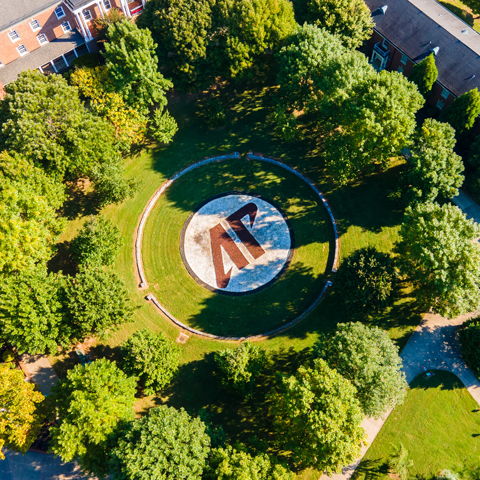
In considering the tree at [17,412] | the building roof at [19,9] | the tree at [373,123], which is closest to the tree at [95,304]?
the tree at [17,412]

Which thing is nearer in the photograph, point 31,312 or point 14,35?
point 31,312

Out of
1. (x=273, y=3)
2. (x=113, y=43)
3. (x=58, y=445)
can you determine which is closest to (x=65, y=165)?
(x=113, y=43)

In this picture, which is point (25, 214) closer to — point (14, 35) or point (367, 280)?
point (14, 35)

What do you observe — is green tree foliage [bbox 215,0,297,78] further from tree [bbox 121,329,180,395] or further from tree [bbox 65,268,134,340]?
tree [bbox 121,329,180,395]

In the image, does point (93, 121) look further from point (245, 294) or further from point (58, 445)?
point (58, 445)

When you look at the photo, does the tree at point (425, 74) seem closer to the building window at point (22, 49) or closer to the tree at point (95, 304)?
the tree at point (95, 304)

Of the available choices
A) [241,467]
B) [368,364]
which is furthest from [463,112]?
[241,467]
